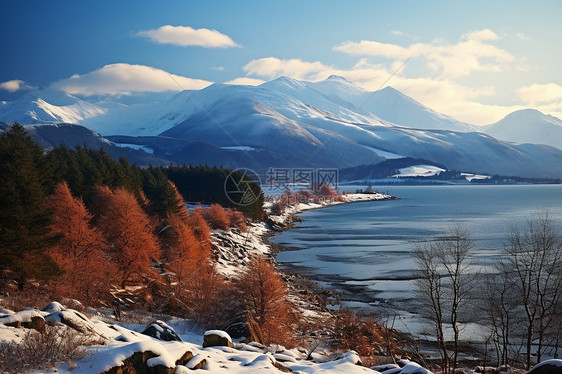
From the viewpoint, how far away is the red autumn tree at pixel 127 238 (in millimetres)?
44312

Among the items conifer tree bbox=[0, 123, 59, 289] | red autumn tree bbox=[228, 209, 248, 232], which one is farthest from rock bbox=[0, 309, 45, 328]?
red autumn tree bbox=[228, 209, 248, 232]

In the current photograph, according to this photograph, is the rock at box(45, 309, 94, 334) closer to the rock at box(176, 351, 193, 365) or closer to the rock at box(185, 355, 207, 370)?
the rock at box(176, 351, 193, 365)

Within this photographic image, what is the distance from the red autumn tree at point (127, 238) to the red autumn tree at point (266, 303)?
14.9 metres

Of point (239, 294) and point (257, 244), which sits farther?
point (257, 244)

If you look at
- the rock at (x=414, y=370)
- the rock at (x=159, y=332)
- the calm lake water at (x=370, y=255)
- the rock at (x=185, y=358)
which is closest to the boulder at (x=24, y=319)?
Answer: the rock at (x=185, y=358)

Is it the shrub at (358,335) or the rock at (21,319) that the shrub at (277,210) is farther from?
the rock at (21,319)

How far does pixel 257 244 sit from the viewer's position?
7781 cm

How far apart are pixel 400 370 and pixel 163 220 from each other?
2157 inches

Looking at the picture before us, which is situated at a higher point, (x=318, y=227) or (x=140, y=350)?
(x=140, y=350)

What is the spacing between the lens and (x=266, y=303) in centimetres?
3266

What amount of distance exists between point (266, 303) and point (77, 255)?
20133mm

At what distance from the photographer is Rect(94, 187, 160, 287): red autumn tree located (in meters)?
44.3

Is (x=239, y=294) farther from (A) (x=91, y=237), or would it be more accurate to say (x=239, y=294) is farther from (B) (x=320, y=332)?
(A) (x=91, y=237)

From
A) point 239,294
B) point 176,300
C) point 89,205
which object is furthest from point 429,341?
point 89,205
